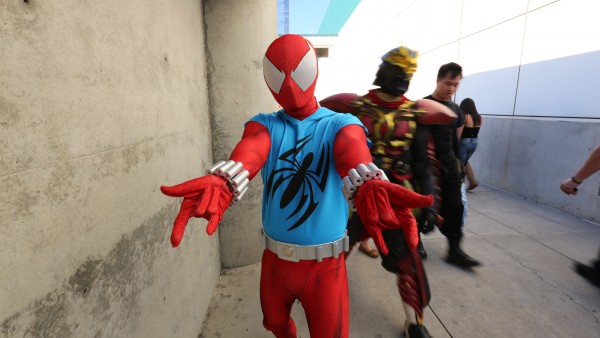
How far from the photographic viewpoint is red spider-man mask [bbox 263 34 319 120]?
1.23m

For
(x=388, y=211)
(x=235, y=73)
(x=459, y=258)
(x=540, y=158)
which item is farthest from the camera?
(x=540, y=158)

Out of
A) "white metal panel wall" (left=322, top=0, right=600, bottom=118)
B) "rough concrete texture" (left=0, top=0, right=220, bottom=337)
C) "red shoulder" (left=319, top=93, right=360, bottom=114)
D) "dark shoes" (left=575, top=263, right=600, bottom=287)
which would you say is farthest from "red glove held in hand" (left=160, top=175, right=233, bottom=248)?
"white metal panel wall" (left=322, top=0, right=600, bottom=118)

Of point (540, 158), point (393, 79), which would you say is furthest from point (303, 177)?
point (540, 158)

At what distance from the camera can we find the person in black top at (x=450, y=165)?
7.59ft

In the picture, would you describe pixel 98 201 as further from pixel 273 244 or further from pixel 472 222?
pixel 472 222

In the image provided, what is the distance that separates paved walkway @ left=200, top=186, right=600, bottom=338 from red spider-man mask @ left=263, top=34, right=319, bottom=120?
5.70ft

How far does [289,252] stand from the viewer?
1327mm

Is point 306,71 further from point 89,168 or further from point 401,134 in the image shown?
point 401,134

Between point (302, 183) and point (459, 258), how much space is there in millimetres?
2548

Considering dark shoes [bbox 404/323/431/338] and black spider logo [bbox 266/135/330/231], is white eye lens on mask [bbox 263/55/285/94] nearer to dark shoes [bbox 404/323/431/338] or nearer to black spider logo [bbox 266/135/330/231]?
black spider logo [bbox 266/135/330/231]

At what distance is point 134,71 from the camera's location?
129cm

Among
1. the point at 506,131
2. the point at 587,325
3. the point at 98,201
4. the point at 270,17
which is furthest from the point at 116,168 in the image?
the point at 506,131

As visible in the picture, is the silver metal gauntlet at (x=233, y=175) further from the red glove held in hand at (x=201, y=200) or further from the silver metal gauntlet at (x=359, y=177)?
the silver metal gauntlet at (x=359, y=177)

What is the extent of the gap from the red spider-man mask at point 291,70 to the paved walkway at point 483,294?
5.70ft
